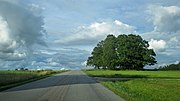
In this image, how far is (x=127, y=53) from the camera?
441 ft

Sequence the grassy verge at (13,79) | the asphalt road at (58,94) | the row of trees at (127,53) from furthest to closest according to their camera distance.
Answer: the row of trees at (127,53), the grassy verge at (13,79), the asphalt road at (58,94)

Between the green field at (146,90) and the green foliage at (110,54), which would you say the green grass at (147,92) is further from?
the green foliage at (110,54)

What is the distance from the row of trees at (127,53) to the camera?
445 feet

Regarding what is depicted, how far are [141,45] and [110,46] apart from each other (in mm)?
13525

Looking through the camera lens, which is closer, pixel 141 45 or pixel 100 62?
pixel 141 45

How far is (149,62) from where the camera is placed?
13625 cm

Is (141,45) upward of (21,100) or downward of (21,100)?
upward

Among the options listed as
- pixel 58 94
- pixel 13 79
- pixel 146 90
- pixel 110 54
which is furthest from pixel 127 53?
pixel 58 94

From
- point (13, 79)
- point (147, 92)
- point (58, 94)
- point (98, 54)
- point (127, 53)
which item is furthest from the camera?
point (98, 54)

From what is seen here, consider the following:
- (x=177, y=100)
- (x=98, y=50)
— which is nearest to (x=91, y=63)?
Result: (x=98, y=50)

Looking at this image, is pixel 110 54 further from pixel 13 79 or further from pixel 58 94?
pixel 58 94

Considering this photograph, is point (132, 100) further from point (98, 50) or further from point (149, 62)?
point (98, 50)

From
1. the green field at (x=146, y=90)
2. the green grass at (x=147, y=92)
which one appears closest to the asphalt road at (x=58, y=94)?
the green grass at (x=147, y=92)

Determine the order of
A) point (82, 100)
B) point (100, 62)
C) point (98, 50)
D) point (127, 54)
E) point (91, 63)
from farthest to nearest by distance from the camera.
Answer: point (91, 63), point (98, 50), point (100, 62), point (127, 54), point (82, 100)
